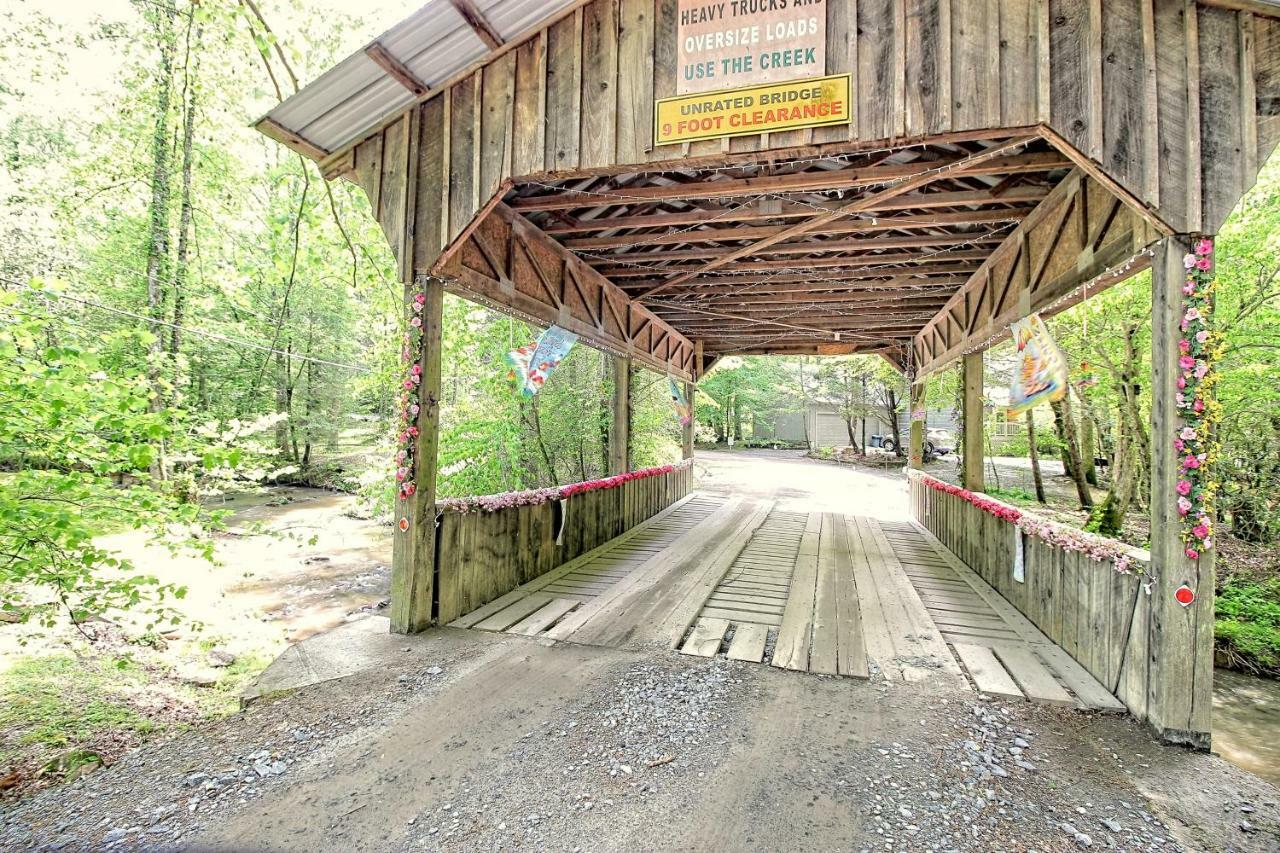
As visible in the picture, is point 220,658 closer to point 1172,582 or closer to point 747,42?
point 747,42

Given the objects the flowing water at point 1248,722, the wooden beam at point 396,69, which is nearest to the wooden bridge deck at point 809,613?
the flowing water at point 1248,722

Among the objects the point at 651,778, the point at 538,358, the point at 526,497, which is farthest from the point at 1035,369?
the point at 526,497

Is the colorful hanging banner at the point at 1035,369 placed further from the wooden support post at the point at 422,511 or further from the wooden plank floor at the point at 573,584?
the wooden support post at the point at 422,511

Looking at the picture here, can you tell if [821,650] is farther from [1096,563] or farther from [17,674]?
[17,674]

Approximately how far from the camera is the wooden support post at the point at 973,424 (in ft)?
22.1

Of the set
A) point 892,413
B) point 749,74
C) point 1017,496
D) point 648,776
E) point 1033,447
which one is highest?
point 749,74

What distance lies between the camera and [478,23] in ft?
11.4

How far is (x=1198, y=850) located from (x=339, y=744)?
11.6 feet

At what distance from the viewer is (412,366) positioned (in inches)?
155

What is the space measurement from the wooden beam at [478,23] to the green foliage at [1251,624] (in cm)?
722

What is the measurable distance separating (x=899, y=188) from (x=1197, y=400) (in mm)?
2153

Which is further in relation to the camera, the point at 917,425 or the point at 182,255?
the point at 917,425

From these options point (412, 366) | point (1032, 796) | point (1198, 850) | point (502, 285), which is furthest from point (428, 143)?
point (1198, 850)

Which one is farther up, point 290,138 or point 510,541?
point 290,138
